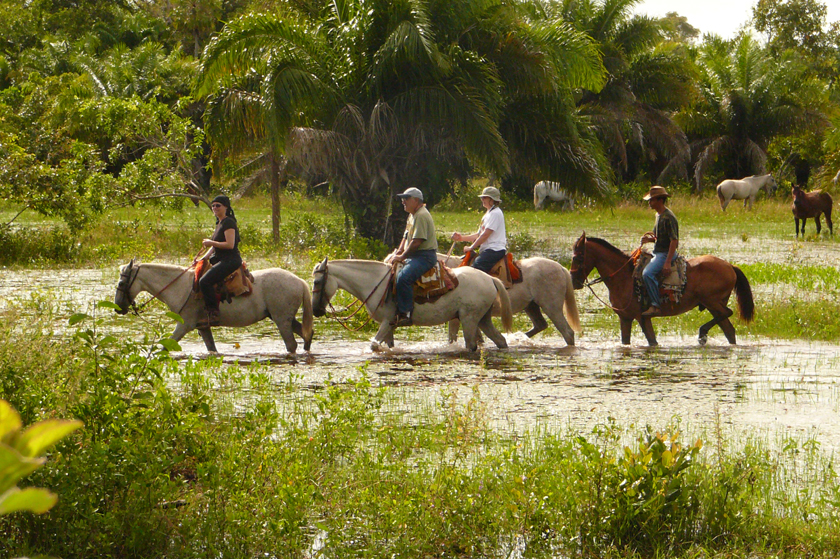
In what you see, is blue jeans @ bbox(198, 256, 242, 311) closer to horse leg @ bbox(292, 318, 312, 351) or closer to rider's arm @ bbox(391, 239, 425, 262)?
horse leg @ bbox(292, 318, 312, 351)

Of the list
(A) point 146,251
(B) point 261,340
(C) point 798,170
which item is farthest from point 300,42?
(C) point 798,170

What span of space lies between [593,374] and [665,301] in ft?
8.13

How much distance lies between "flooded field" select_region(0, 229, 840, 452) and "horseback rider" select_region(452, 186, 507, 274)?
1.08 metres

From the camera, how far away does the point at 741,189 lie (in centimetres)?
3694

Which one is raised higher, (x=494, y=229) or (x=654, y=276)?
(x=494, y=229)

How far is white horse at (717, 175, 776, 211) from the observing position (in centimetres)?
3662

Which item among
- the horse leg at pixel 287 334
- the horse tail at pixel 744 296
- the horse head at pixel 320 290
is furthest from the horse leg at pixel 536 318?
the horse leg at pixel 287 334

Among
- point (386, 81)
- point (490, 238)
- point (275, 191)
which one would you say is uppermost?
point (386, 81)

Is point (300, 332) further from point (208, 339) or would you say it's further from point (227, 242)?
point (227, 242)

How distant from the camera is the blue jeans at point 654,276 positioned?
11969 mm

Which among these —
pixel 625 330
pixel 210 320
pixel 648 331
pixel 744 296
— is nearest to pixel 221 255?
pixel 210 320

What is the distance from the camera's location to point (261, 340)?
1300cm

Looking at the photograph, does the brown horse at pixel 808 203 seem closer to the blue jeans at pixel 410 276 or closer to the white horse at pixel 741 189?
the white horse at pixel 741 189

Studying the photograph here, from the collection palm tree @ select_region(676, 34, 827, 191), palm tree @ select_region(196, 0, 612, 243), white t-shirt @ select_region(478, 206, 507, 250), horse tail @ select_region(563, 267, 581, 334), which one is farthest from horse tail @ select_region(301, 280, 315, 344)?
palm tree @ select_region(676, 34, 827, 191)
